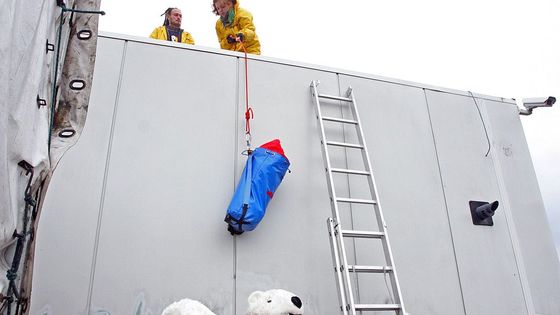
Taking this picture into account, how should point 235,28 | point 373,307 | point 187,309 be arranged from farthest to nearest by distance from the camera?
point 235,28, point 373,307, point 187,309

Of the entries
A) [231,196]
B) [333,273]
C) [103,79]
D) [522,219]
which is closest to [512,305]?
[522,219]

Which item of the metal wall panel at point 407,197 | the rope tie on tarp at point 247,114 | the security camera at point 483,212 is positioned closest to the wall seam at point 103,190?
the rope tie on tarp at point 247,114

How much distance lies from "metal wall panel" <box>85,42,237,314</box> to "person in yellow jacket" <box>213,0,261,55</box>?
A: 441 mm

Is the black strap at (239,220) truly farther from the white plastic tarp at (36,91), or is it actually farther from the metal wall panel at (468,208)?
the metal wall panel at (468,208)

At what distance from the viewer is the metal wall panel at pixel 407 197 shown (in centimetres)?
291

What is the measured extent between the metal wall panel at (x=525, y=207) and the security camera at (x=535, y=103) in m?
0.10

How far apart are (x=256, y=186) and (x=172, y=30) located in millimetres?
2001

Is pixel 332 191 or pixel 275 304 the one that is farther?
pixel 332 191

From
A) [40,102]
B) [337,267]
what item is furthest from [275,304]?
[40,102]

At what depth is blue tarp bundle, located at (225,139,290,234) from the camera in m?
2.57

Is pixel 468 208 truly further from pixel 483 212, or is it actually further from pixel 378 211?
pixel 378 211

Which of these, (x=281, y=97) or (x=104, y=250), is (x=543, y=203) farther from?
(x=104, y=250)

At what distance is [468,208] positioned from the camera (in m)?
3.31

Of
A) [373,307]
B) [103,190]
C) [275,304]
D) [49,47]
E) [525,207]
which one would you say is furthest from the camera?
[525,207]
